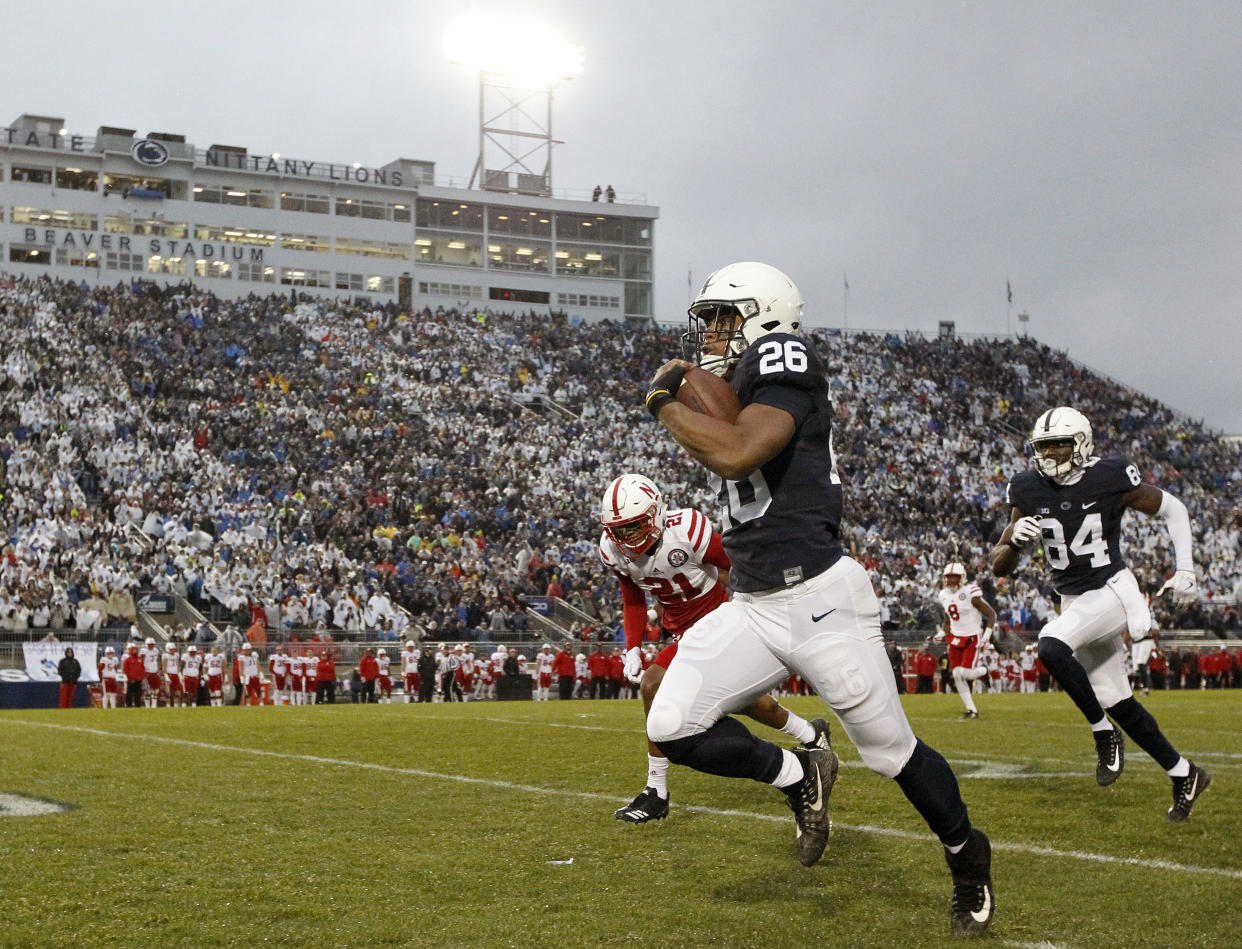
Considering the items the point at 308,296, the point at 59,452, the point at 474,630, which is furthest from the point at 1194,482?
the point at 59,452

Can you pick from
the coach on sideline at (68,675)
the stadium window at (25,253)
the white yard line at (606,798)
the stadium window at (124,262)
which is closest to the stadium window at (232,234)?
the stadium window at (124,262)

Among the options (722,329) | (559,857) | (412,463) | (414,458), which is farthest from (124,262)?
(722,329)

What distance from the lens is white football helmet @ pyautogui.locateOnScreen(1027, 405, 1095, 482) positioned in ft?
23.6

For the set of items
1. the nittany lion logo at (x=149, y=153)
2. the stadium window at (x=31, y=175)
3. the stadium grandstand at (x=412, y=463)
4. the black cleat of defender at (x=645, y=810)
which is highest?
the nittany lion logo at (x=149, y=153)

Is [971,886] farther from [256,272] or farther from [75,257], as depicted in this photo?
A: [256,272]

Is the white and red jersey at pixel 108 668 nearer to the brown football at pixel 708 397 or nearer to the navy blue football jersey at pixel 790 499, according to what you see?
the navy blue football jersey at pixel 790 499

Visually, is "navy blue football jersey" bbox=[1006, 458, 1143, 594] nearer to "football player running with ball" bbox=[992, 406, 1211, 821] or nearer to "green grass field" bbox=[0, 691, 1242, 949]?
"football player running with ball" bbox=[992, 406, 1211, 821]

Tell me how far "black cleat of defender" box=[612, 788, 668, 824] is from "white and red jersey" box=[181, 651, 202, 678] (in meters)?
16.4

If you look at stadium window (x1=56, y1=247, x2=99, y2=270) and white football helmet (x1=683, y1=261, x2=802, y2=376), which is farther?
stadium window (x1=56, y1=247, x2=99, y2=270)

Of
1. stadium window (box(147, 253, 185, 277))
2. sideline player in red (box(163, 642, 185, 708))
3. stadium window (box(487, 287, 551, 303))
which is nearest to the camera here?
sideline player in red (box(163, 642, 185, 708))

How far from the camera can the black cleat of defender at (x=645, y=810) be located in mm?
6207

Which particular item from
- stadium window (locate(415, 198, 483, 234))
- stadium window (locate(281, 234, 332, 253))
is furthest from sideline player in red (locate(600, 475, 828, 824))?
stadium window (locate(415, 198, 483, 234))

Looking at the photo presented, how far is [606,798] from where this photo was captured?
7309 mm

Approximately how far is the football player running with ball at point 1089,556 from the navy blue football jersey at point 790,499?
299 cm
